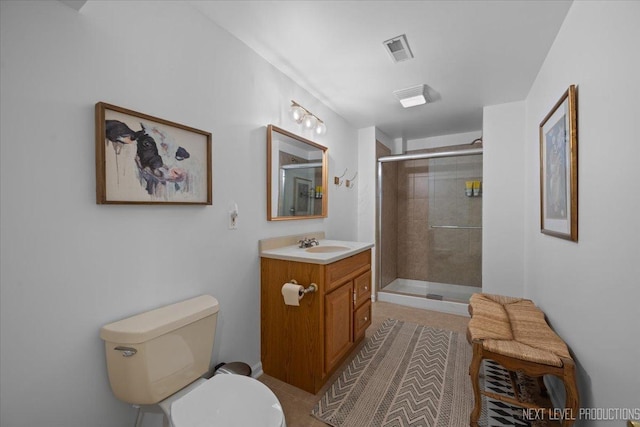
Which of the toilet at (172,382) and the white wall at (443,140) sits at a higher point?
the white wall at (443,140)

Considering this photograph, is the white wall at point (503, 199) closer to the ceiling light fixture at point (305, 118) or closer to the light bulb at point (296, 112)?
the ceiling light fixture at point (305, 118)

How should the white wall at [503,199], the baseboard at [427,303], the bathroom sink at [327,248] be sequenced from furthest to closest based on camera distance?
the baseboard at [427,303] → the white wall at [503,199] → the bathroom sink at [327,248]

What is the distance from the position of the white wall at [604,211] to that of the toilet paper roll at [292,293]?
55.8 inches

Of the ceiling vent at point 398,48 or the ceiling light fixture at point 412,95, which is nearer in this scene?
the ceiling vent at point 398,48

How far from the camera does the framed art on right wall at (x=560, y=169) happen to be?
135 centimetres

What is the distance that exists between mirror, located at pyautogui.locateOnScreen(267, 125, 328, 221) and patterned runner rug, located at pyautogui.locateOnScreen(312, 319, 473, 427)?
1300 millimetres

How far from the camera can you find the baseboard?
303 centimetres

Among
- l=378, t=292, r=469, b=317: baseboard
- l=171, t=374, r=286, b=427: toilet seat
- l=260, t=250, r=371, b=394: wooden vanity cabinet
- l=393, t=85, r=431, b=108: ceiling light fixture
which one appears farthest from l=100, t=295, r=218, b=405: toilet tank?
l=378, t=292, r=469, b=317: baseboard

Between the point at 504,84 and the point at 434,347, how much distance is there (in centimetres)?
242

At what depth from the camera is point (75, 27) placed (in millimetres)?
1034

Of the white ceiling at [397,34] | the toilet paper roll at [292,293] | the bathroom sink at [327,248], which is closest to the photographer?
the white ceiling at [397,34]

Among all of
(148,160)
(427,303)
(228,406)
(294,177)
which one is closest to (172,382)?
(228,406)

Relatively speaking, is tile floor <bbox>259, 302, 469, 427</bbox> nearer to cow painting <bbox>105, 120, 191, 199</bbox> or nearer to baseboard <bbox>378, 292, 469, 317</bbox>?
baseboard <bbox>378, 292, 469, 317</bbox>

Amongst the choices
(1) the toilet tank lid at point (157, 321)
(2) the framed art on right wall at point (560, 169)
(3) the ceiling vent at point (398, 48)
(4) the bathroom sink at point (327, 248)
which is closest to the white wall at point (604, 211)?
(2) the framed art on right wall at point (560, 169)
